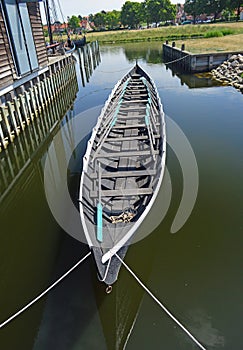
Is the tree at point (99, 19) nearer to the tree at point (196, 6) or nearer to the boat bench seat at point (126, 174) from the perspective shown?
the tree at point (196, 6)

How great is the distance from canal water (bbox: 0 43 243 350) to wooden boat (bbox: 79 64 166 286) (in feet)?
3.80

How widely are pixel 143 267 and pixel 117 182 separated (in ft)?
9.22

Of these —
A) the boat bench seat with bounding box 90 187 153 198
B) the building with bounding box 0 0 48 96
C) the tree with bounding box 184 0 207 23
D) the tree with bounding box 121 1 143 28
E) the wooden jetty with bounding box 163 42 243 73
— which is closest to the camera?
the boat bench seat with bounding box 90 187 153 198

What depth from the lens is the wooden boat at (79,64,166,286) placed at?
5648 millimetres

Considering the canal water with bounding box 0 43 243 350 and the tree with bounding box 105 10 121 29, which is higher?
the tree with bounding box 105 10 121 29

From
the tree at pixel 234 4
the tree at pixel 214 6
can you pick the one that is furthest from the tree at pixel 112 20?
the tree at pixel 234 4

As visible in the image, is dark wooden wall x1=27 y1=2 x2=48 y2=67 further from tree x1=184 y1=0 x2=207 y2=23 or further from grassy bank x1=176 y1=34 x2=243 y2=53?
tree x1=184 y1=0 x2=207 y2=23

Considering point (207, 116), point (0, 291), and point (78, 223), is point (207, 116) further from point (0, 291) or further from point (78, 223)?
point (0, 291)

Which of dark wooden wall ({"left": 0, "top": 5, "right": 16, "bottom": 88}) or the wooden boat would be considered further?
dark wooden wall ({"left": 0, "top": 5, "right": 16, "bottom": 88})

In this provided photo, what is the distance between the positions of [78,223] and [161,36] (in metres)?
68.5

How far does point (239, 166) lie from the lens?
11102 mm

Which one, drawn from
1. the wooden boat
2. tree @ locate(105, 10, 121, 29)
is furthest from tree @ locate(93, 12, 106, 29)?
the wooden boat

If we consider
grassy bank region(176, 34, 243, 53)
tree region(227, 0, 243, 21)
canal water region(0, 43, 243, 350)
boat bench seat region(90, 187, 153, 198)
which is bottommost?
canal water region(0, 43, 243, 350)

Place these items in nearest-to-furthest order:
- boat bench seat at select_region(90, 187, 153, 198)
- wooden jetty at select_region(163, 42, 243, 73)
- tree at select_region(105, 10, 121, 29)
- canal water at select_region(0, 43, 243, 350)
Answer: canal water at select_region(0, 43, 243, 350) < boat bench seat at select_region(90, 187, 153, 198) < wooden jetty at select_region(163, 42, 243, 73) < tree at select_region(105, 10, 121, 29)
